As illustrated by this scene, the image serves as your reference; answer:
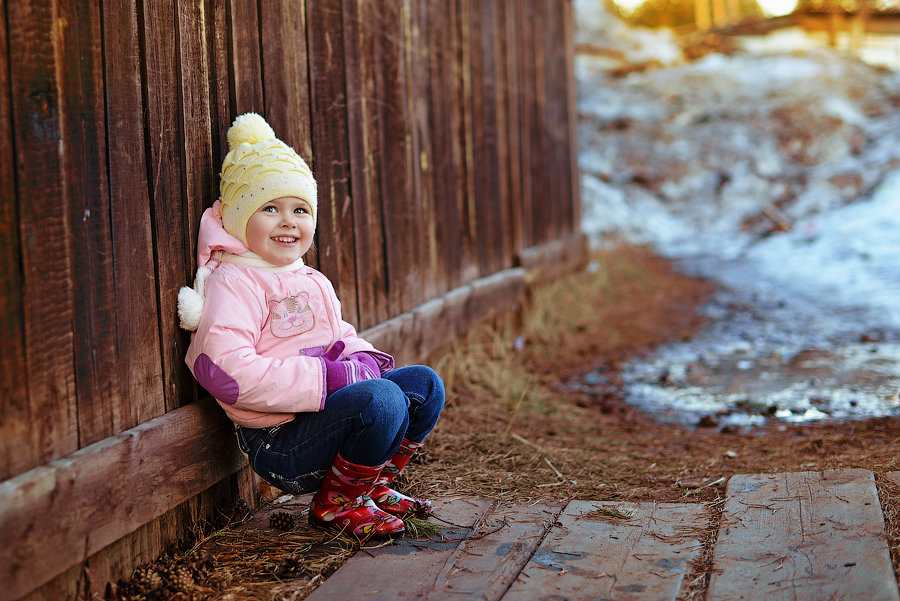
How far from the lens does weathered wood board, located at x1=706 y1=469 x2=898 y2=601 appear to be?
6.48 feet

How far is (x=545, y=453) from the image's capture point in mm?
3369

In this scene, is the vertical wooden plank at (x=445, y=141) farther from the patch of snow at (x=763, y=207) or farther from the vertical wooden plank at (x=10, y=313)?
the vertical wooden plank at (x=10, y=313)

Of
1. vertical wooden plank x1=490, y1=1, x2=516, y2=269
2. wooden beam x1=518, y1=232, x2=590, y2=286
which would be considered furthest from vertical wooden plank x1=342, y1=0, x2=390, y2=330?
wooden beam x1=518, y1=232, x2=590, y2=286

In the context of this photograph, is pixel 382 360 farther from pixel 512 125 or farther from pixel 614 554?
pixel 512 125

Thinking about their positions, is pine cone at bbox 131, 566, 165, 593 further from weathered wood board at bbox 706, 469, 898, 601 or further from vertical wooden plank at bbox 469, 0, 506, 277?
vertical wooden plank at bbox 469, 0, 506, 277

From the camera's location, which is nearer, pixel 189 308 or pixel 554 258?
pixel 189 308

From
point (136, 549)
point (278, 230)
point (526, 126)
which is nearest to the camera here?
point (136, 549)

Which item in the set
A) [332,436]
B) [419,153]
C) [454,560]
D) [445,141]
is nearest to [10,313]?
[332,436]

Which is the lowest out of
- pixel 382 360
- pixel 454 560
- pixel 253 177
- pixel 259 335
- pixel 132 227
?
pixel 454 560

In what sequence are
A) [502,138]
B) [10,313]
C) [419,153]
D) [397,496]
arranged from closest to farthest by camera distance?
[10,313] < [397,496] < [419,153] < [502,138]

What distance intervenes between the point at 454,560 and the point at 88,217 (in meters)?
1.27

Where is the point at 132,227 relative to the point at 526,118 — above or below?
Answer: below

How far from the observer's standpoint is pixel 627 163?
45.3 ft

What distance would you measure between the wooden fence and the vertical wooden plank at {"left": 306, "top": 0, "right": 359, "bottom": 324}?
0.4 inches
